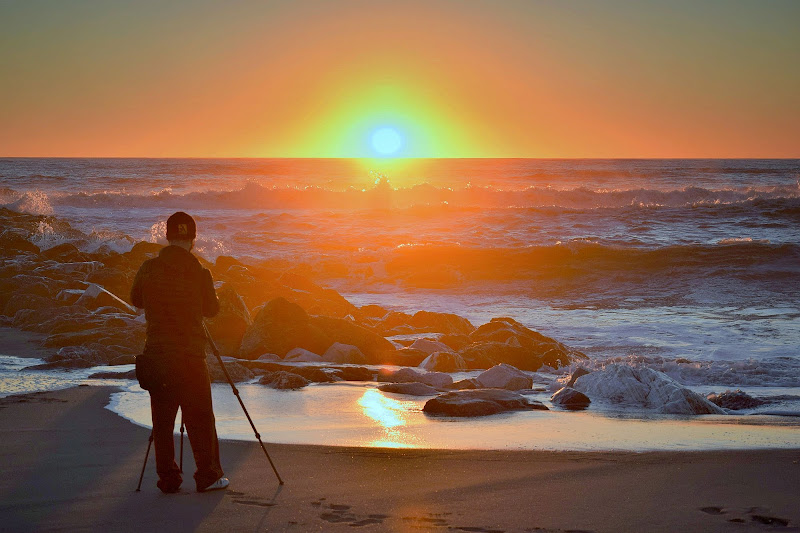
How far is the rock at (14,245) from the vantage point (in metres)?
19.2

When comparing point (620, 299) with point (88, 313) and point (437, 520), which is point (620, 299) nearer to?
point (88, 313)

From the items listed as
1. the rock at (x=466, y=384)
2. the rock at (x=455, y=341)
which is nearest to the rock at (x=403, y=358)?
the rock at (x=455, y=341)

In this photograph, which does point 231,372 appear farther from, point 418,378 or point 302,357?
point 418,378

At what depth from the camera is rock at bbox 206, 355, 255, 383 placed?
8664 mm

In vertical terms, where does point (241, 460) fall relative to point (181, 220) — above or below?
below

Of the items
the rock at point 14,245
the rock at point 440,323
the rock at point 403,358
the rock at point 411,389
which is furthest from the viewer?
the rock at point 14,245

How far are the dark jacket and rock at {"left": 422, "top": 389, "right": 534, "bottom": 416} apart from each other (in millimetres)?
2965

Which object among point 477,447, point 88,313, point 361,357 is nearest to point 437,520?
point 477,447

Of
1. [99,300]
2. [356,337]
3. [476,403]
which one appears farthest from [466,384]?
[99,300]

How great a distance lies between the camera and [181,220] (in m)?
4.76

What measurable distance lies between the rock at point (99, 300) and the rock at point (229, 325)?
7.48ft

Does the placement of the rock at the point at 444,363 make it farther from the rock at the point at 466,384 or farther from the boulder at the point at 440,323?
the boulder at the point at 440,323

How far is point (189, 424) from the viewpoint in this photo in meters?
4.78

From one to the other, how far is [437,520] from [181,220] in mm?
2161
